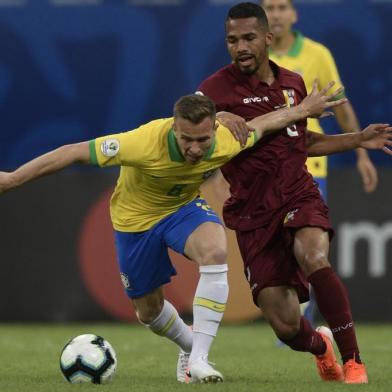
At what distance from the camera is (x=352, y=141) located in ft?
25.7

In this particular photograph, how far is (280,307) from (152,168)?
111cm

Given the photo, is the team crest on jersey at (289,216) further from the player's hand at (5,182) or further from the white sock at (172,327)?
the player's hand at (5,182)

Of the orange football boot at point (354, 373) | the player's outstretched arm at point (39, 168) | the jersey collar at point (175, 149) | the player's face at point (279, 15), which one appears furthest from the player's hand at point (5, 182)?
the player's face at point (279, 15)

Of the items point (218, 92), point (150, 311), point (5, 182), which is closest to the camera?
point (5, 182)

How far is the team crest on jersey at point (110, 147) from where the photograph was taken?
7.07m

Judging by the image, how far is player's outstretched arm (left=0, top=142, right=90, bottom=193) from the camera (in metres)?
6.93

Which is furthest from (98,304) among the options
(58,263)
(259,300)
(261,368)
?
(259,300)

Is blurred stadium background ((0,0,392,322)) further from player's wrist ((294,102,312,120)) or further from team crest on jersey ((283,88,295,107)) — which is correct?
player's wrist ((294,102,312,120))

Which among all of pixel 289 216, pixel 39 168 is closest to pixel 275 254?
pixel 289 216

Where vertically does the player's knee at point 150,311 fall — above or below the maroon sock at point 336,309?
below

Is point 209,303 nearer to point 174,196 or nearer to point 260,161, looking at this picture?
point 174,196

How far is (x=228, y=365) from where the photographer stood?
28.8ft

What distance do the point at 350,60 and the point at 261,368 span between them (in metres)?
6.78

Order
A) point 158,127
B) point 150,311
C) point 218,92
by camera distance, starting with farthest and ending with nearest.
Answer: point 150,311 < point 218,92 < point 158,127
